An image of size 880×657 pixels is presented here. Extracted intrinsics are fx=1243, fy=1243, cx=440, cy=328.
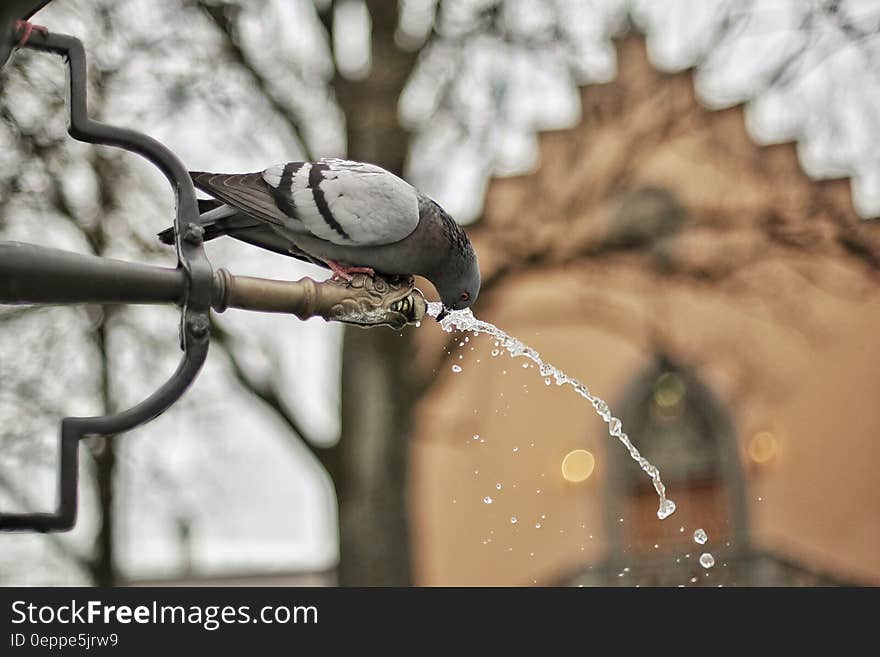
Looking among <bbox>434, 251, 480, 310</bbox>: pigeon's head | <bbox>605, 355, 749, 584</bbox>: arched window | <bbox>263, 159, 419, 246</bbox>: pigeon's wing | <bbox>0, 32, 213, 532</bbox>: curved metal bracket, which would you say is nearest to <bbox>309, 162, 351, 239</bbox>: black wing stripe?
<bbox>263, 159, 419, 246</bbox>: pigeon's wing

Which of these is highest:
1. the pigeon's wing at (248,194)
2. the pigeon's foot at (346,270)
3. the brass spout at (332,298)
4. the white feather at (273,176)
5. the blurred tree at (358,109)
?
the blurred tree at (358,109)

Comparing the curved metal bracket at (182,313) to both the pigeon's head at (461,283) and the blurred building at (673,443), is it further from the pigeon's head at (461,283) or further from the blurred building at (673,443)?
the blurred building at (673,443)

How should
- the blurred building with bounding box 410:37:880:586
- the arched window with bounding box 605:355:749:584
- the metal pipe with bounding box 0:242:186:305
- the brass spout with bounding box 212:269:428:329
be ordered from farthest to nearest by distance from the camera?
the arched window with bounding box 605:355:749:584, the blurred building with bounding box 410:37:880:586, the brass spout with bounding box 212:269:428:329, the metal pipe with bounding box 0:242:186:305

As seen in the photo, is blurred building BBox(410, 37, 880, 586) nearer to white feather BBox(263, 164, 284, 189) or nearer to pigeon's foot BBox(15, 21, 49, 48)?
white feather BBox(263, 164, 284, 189)

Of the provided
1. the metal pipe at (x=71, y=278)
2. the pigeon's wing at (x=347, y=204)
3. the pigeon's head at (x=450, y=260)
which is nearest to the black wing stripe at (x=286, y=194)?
the pigeon's wing at (x=347, y=204)

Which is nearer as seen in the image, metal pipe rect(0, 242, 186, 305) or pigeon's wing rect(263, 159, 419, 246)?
metal pipe rect(0, 242, 186, 305)

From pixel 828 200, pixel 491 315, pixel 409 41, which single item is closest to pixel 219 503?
pixel 491 315

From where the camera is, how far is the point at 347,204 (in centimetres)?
199

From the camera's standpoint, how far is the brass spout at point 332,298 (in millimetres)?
1484

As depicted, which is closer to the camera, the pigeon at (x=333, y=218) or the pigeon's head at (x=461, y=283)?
the pigeon at (x=333, y=218)

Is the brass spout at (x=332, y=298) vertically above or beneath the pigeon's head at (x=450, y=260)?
beneath

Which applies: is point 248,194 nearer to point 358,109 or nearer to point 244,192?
point 244,192

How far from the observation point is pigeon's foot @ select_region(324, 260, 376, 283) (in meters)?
1.80

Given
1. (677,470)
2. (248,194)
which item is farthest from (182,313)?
(677,470)
